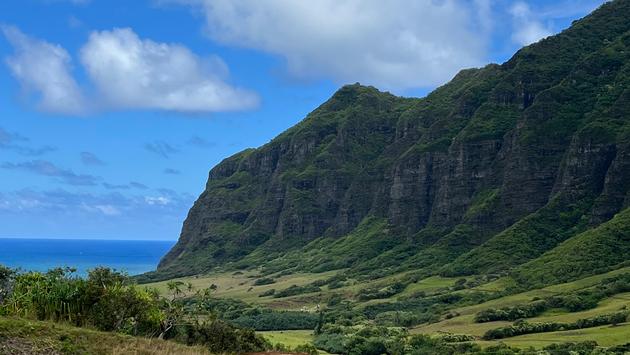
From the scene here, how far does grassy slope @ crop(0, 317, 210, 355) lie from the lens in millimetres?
38250

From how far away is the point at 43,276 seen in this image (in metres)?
53.4

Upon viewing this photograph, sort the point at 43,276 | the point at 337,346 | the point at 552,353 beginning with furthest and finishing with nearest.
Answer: the point at 337,346, the point at 552,353, the point at 43,276

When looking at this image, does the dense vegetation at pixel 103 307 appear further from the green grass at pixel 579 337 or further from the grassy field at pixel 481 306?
the green grass at pixel 579 337

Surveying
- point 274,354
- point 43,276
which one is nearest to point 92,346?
point 43,276

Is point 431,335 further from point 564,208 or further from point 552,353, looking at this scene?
point 564,208

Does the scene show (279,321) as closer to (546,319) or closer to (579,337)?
(546,319)

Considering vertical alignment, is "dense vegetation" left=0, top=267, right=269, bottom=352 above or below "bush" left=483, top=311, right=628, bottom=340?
above

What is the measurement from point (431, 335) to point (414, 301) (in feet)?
152

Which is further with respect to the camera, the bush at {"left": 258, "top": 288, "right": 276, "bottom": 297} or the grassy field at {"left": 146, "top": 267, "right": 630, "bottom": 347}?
the bush at {"left": 258, "top": 288, "right": 276, "bottom": 297}

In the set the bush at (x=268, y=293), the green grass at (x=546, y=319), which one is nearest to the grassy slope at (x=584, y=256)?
the green grass at (x=546, y=319)

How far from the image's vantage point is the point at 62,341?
132 ft

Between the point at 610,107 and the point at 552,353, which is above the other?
the point at 610,107

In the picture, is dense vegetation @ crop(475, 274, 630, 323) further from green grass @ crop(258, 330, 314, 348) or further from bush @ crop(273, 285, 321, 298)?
bush @ crop(273, 285, 321, 298)

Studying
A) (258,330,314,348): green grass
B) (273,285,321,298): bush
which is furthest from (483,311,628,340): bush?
(273,285,321,298): bush
